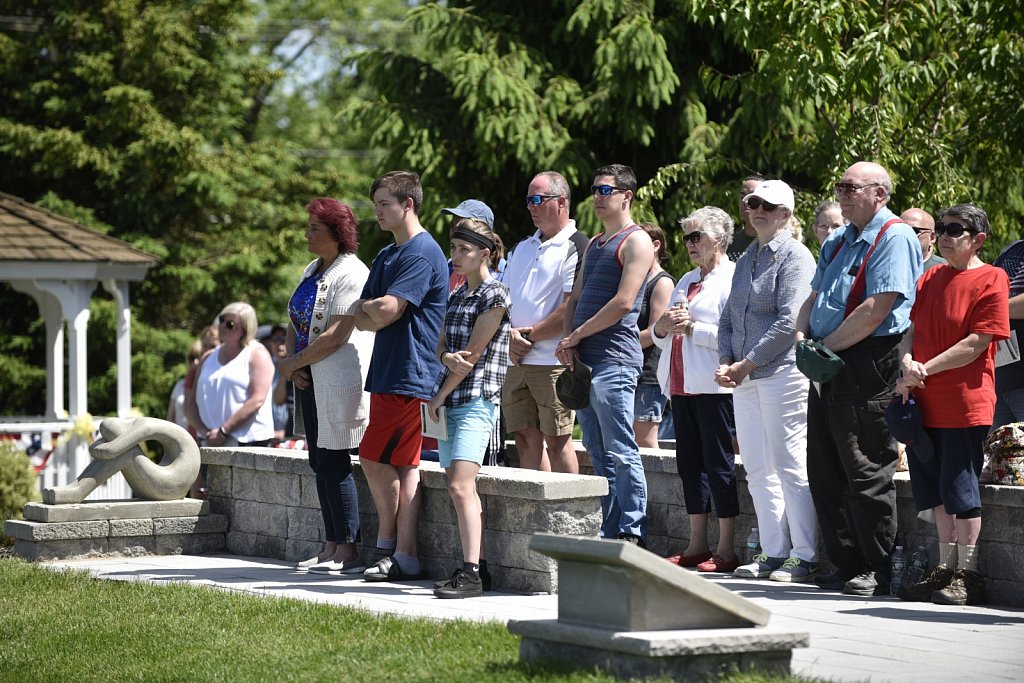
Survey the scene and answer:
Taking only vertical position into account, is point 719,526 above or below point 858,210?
below

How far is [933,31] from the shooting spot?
12.0 m

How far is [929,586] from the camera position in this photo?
22.6 feet

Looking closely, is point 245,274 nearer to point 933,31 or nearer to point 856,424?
point 933,31

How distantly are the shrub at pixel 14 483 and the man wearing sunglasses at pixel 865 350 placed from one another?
7032 millimetres

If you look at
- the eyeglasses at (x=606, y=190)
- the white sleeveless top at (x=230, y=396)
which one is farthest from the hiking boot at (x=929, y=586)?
the white sleeveless top at (x=230, y=396)

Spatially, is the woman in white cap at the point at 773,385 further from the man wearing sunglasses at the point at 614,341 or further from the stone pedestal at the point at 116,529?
the stone pedestal at the point at 116,529

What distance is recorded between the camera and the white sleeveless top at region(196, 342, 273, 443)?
1099 cm

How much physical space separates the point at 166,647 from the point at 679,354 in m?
3.43

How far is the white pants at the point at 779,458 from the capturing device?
24.6ft

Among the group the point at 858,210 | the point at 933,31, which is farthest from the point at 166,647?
the point at 933,31

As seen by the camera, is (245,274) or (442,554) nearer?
(442,554)

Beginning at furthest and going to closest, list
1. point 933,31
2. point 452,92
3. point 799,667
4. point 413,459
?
1. point 452,92
2. point 933,31
3. point 413,459
4. point 799,667

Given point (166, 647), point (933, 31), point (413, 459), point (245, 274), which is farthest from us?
point (245, 274)

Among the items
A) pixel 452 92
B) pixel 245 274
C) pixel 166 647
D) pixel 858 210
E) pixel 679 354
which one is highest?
pixel 452 92
